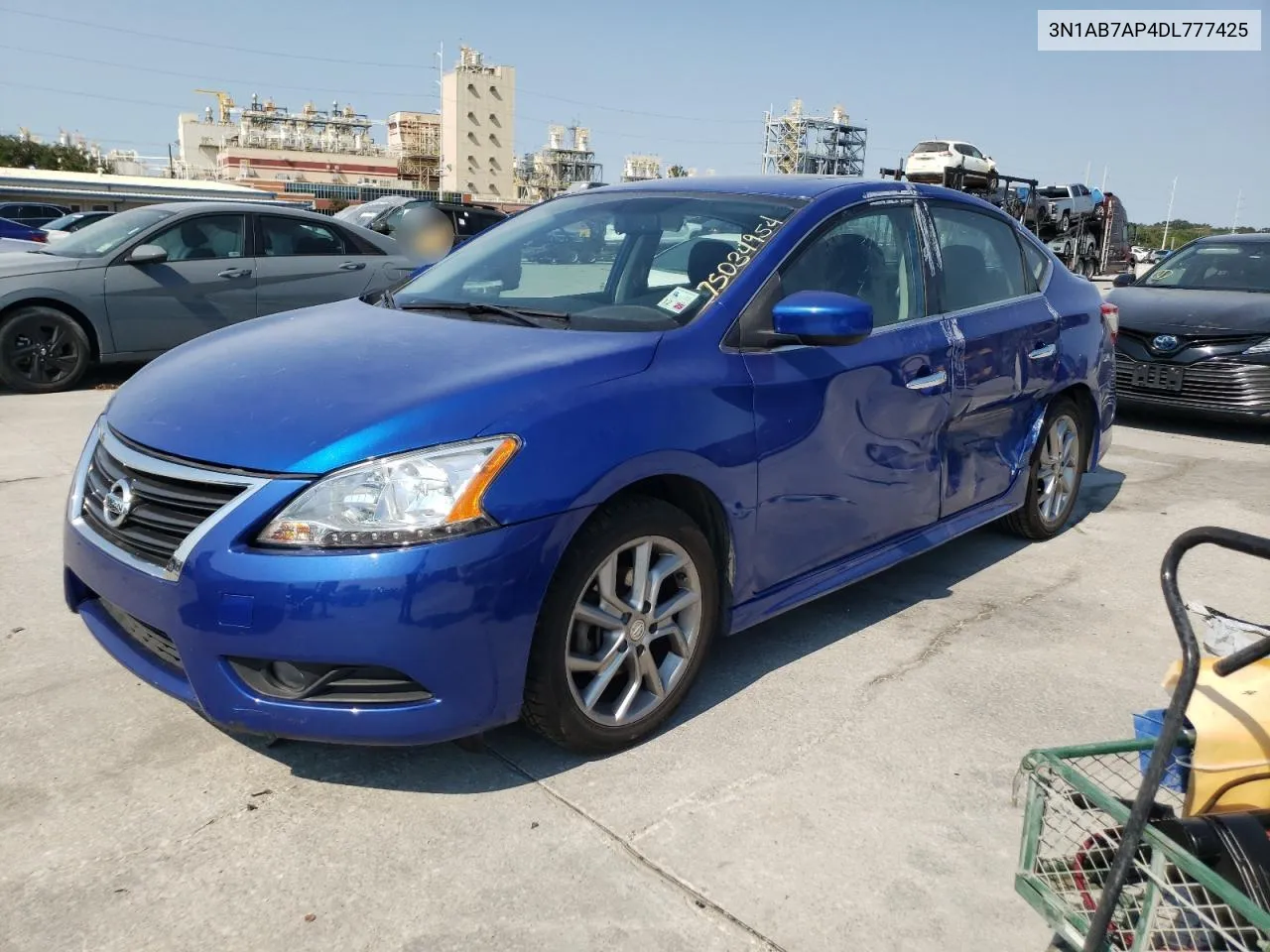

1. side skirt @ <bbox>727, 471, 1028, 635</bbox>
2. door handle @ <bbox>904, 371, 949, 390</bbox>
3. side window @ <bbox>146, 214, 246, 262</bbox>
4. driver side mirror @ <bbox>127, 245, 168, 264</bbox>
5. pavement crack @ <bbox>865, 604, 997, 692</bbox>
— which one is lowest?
pavement crack @ <bbox>865, 604, 997, 692</bbox>

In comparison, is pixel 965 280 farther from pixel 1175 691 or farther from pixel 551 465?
pixel 1175 691

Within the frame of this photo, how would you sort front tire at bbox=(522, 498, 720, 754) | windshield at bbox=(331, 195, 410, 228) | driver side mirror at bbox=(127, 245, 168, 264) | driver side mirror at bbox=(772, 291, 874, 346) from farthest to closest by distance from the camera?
1. windshield at bbox=(331, 195, 410, 228)
2. driver side mirror at bbox=(127, 245, 168, 264)
3. driver side mirror at bbox=(772, 291, 874, 346)
4. front tire at bbox=(522, 498, 720, 754)

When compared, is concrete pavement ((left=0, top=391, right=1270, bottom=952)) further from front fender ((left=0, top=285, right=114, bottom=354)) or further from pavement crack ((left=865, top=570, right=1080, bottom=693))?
front fender ((left=0, top=285, right=114, bottom=354))

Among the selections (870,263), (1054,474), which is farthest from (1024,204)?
(870,263)

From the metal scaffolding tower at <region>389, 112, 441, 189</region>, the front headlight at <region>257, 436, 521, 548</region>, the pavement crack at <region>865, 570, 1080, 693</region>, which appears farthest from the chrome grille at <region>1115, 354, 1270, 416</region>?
the metal scaffolding tower at <region>389, 112, 441, 189</region>

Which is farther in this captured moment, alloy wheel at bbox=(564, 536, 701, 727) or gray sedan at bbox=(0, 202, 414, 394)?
gray sedan at bbox=(0, 202, 414, 394)

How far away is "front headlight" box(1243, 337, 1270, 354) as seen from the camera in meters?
7.23

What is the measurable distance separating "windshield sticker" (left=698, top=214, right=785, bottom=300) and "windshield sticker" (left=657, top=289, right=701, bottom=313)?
0.13ft

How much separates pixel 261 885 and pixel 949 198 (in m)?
3.57

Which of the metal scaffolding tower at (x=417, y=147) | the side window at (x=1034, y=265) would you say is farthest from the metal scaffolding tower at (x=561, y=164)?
the side window at (x=1034, y=265)

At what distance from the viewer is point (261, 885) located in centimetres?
226

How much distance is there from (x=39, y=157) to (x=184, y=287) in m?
89.0

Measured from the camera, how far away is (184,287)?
27.2 ft

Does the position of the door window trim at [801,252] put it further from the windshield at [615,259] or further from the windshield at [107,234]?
the windshield at [107,234]
